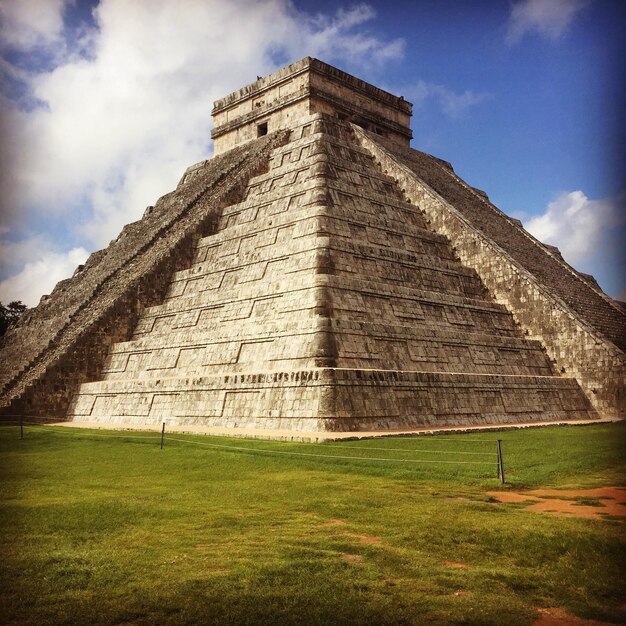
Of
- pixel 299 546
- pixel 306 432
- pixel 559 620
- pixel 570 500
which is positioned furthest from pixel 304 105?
pixel 559 620

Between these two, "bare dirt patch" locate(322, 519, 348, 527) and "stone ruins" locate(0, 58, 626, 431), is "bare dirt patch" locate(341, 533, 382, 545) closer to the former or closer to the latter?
"bare dirt patch" locate(322, 519, 348, 527)

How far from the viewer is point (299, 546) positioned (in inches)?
201

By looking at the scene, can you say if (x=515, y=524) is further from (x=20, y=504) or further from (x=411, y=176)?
(x=411, y=176)

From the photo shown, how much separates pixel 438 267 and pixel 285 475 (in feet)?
46.2

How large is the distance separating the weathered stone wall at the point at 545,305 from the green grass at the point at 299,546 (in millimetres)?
11396

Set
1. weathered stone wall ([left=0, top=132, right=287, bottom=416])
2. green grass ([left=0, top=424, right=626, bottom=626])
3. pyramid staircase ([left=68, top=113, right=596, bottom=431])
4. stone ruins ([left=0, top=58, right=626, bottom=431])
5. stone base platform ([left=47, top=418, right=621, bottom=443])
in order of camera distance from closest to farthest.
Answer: green grass ([left=0, top=424, right=626, bottom=626]), stone base platform ([left=47, top=418, right=621, bottom=443]), pyramid staircase ([left=68, top=113, right=596, bottom=431]), stone ruins ([left=0, top=58, right=626, bottom=431]), weathered stone wall ([left=0, top=132, right=287, bottom=416])

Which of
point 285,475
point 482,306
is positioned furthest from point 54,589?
point 482,306

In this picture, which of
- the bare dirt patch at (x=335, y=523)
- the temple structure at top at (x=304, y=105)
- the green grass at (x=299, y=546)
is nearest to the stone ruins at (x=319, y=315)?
the temple structure at top at (x=304, y=105)

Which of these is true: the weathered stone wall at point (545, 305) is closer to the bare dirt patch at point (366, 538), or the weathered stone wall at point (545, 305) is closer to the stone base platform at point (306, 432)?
the stone base platform at point (306, 432)

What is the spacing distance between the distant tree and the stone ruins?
343 inches

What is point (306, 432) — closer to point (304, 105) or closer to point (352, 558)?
point (352, 558)

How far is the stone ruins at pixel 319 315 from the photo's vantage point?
15.3 meters

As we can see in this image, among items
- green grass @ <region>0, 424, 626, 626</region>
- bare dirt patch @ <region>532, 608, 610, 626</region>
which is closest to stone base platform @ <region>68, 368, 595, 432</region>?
green grass @ <region>0, 424, 626, 626</region>

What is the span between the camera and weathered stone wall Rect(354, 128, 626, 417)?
1939 centimetres
